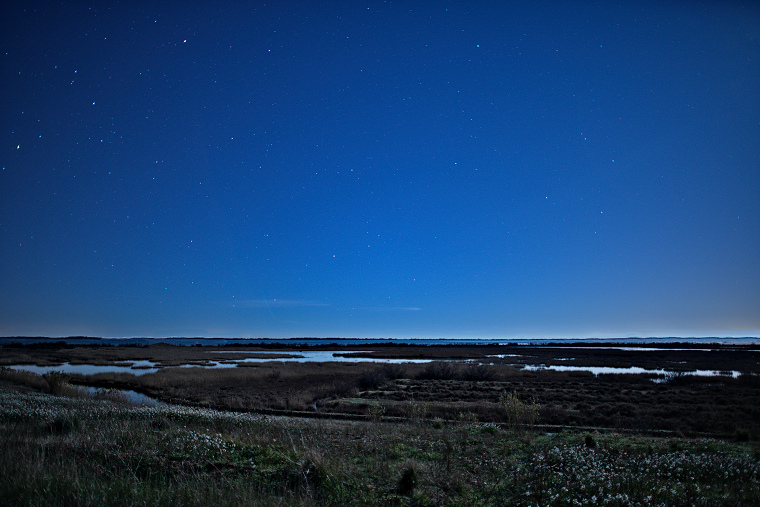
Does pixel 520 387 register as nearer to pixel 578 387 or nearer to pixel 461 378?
pixel 578 387

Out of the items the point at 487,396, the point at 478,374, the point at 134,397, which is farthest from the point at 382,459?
the point at 478,374

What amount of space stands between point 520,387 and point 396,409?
17065 mm

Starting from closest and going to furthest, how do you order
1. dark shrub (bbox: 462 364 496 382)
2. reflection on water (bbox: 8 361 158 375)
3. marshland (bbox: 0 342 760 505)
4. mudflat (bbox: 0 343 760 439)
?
marshland (bbox: 0 342 760 505) → mudflat (bbox: 0 343 760 439) → dark shrub (bbox: 462 364 496 382) → reflection on water (bbox: 8 361 158 375)

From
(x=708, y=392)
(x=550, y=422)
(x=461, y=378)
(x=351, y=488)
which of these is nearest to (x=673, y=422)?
(x=550, y=422)

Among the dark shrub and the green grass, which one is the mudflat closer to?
the dark shrub

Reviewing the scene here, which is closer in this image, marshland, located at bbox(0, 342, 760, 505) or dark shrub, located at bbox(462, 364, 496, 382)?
marshland, located at bbox(0, 342, 760, 505)

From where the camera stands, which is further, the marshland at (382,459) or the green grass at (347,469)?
the marshland at (382,459)

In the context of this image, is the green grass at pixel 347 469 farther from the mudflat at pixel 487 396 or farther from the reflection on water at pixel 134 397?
the reflection on water at pixel 134 397

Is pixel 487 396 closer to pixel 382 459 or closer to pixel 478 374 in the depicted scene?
pixel 478 374

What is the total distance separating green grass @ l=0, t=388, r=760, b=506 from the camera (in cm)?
649

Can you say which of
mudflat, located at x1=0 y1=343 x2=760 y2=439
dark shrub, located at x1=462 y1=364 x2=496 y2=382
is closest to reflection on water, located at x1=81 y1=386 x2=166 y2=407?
mudflat, located at x1=0 y1=343 x2=760 y2=439

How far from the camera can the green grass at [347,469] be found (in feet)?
21.3

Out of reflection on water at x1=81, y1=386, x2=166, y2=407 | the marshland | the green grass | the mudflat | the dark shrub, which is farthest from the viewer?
the dark shrub

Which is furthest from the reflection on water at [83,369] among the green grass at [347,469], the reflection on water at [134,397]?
the green grass at [347,469]
